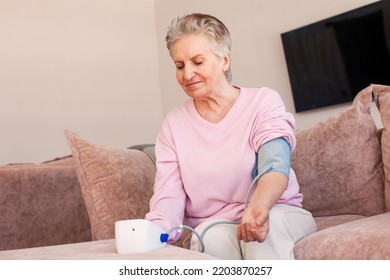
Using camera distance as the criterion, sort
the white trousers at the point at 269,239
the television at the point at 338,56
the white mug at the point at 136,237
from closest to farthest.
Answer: the white mug at the point at 136,237 → the white trousers at the point at 269,239 → the television at the point at 338,56

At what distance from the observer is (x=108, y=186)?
1.49 m

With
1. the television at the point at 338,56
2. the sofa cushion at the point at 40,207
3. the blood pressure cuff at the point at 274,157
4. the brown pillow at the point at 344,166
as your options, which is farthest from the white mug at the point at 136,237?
the television at the point at 338,56

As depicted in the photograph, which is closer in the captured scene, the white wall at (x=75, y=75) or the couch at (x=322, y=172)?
the couch at (x=322, y=172)

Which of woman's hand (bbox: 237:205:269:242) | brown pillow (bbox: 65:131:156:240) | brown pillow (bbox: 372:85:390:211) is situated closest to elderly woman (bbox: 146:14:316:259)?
woman's hand (bbox: 237:205:269:242)

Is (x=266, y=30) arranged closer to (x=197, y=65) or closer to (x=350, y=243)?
(x=197, y=65)

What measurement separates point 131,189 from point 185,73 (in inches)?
17.6

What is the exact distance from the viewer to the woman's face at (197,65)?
1254 mm

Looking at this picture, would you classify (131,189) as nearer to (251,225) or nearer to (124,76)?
(251,225)

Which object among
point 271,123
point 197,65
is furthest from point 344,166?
point 197,65

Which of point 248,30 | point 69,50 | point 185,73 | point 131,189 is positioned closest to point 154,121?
point 69,50

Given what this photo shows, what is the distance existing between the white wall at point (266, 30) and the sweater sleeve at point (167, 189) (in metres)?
1.97

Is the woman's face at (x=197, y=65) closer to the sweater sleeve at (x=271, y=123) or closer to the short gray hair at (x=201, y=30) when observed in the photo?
the short gray hair at (x=201, y=30)

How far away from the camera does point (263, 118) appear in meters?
1.20

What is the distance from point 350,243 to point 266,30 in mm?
2567
